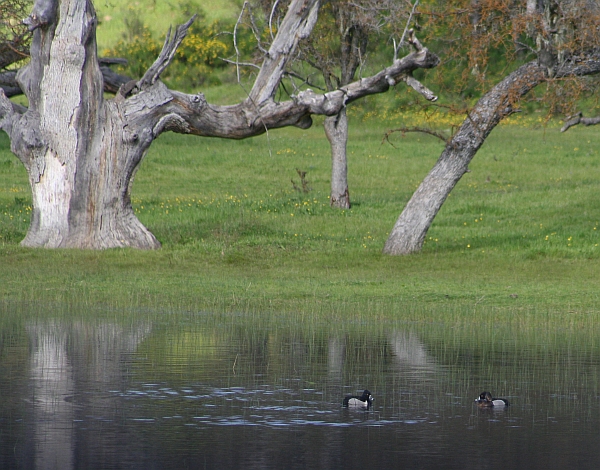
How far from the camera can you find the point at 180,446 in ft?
29.1

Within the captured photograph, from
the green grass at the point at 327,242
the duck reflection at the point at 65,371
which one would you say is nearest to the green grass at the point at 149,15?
the green grass at the point at 327,242

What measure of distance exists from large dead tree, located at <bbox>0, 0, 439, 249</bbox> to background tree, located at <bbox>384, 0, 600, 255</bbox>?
1.37m

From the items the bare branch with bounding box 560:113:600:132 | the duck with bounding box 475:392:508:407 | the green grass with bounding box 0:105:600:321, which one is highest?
the bare branch with bounding box 560:113:600:132

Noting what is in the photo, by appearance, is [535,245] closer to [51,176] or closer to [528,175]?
[51,176]

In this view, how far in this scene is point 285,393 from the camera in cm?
1110

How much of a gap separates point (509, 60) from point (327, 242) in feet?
18.1

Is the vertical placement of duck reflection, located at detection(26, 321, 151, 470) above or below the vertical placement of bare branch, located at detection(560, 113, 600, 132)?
below

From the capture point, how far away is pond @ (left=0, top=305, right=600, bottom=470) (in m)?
8.77

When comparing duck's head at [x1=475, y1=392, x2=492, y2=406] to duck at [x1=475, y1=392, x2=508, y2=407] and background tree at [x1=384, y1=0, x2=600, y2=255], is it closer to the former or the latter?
duck at [x1=475, y1=392, x2=508, y2=407]

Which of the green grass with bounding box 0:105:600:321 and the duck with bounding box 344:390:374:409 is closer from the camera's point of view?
the duck with bounding box 344:390:374:409

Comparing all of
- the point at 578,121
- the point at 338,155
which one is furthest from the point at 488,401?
the point at 338,155

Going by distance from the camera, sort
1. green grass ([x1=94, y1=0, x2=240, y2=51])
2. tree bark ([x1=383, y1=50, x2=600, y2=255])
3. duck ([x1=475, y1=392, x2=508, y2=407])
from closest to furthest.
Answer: duck ([x1=475, y1=392, x2=508, y2=407]), tree bark ([x1=383, y1=50, x2=600, y2=255]), green grass ([x1=94, y1=0, x2=240, y2=51])

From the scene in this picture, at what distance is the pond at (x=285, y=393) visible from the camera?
8.77 m

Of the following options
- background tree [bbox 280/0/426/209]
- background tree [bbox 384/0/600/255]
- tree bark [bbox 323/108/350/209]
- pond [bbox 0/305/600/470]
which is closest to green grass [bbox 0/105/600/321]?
tree bark [bbox 323/108/350/209]
